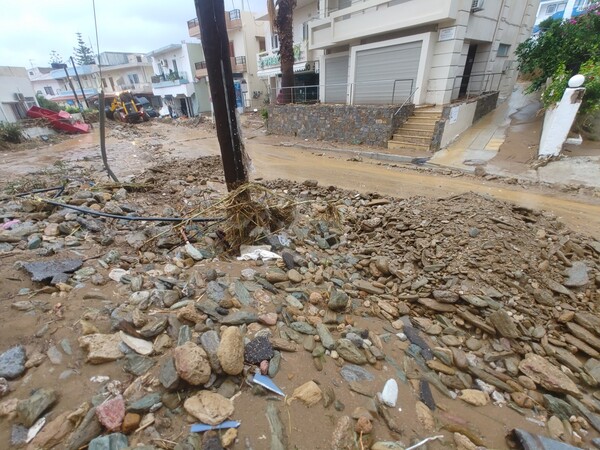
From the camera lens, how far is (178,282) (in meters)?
2.87

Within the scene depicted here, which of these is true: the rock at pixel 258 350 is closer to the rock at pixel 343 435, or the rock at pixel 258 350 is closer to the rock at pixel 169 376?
the rock at pixel 169 376

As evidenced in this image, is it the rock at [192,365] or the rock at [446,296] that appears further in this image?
the rock at [446,296]

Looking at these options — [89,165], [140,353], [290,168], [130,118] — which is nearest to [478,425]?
[140,353]

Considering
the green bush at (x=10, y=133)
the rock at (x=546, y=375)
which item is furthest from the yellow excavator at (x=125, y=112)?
the rock at (x=546, y=375)

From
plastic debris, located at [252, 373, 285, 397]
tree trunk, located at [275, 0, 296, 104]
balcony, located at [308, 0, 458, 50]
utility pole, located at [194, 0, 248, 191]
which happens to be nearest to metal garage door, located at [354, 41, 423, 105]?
balcony, located at [308, 0, 458, 50]

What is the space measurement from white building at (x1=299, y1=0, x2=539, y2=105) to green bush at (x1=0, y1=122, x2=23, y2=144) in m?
16.2

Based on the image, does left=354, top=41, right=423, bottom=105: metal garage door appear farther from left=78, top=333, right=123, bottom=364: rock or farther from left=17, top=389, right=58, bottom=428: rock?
left=17, top=389, right=58, bottom=428: rock

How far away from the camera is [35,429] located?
1458 millimetres

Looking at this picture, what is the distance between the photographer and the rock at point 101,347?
6.00ft

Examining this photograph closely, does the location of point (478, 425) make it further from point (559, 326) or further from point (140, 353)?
point (140, 353)

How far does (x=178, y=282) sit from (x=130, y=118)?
86.8 ft

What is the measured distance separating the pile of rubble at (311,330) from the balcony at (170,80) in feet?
93.9

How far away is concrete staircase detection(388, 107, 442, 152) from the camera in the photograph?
10.2 m

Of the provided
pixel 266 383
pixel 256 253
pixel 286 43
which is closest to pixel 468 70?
pixel 286 43
